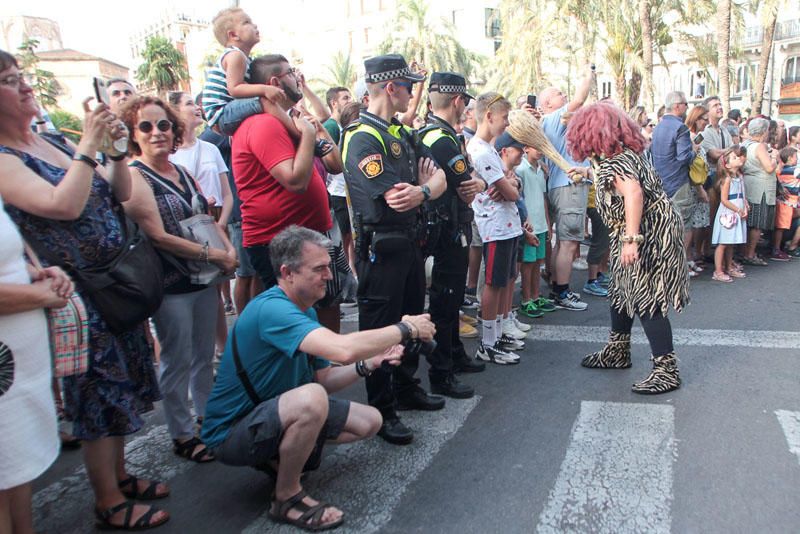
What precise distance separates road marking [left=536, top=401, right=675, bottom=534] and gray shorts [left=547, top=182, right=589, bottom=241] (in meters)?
2.72

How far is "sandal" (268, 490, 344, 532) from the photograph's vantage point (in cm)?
274

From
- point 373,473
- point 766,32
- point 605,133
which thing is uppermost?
point 766,32

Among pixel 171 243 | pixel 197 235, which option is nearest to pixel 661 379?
pixel 197 235

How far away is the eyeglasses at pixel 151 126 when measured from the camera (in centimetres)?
327

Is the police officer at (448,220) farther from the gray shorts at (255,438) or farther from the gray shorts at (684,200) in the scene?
the gray shorts at (684,200)

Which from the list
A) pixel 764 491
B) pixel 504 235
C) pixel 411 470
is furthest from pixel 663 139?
pixel 411 470

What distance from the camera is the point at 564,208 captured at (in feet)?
21.1

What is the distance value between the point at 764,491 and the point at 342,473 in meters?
2.10

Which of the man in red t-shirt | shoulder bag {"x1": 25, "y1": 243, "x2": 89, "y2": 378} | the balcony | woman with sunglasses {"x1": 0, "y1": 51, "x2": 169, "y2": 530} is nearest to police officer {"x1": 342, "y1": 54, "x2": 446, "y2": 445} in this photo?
the man in red t-shirt

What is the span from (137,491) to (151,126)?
1926 millimetres

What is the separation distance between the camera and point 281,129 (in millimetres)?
3592

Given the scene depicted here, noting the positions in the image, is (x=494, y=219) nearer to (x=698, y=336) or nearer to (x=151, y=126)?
(x=698, y=336)

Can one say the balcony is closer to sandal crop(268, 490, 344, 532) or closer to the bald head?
the bald head

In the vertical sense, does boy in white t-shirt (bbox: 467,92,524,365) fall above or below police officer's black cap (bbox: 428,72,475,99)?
below
